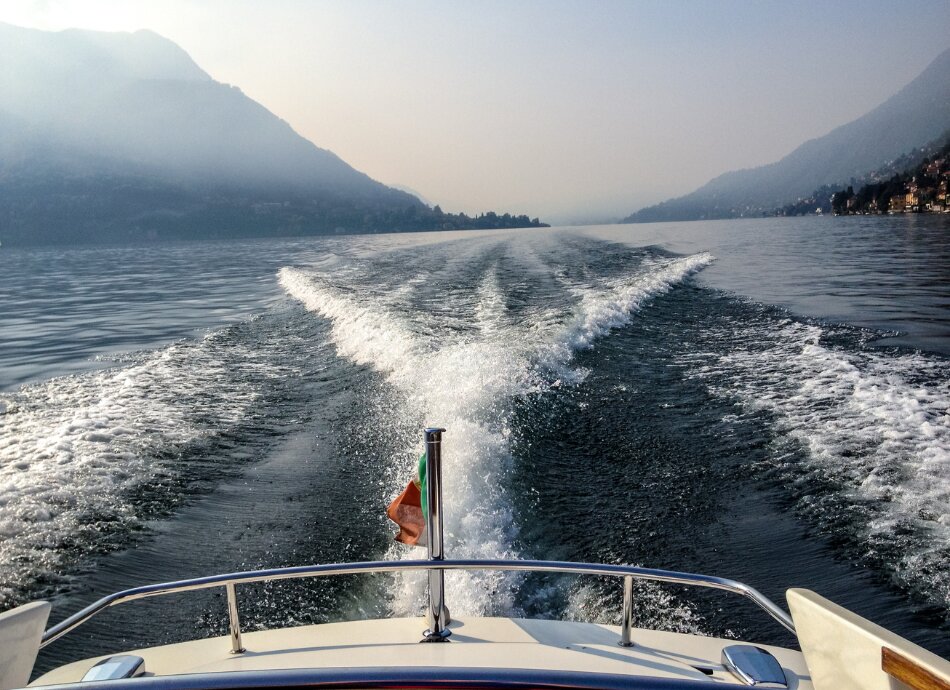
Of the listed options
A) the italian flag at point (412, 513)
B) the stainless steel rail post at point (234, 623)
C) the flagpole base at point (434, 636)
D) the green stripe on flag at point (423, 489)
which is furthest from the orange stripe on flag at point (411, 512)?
the stainless steel rail post at point (234, 623)

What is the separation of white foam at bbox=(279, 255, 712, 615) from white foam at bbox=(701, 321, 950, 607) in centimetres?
278

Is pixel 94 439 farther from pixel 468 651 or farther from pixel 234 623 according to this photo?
pixel 468 651

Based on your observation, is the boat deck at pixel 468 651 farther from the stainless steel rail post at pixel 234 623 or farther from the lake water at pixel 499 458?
the lake water at pixel 499 458

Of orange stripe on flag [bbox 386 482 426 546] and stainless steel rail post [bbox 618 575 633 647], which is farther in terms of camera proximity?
orange stripe on flag [bbox 386 482 426 546]

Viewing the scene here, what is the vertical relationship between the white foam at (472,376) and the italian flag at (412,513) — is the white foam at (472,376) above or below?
below

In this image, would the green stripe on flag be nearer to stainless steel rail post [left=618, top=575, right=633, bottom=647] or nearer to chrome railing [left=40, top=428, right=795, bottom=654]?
chrome railing [left=40, top=428, right=795, bottom=654]

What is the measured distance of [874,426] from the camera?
716cm

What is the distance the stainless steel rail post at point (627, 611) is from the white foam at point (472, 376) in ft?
5.71

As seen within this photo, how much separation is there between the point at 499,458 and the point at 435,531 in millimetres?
4220

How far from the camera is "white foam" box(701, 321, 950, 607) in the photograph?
4961mm

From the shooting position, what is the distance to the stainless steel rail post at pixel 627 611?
2.54m

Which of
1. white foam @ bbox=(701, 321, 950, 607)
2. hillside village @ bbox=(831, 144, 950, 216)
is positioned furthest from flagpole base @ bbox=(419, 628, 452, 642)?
hillside village @ bbox=(831, 144, 950, 216)

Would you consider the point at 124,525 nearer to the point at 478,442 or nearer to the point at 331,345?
the point at 478,442

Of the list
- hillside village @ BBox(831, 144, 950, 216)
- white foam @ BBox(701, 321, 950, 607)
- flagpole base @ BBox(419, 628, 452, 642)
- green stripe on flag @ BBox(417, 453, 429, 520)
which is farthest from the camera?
hillside village @ BBox(831, 144, 950, 216)
